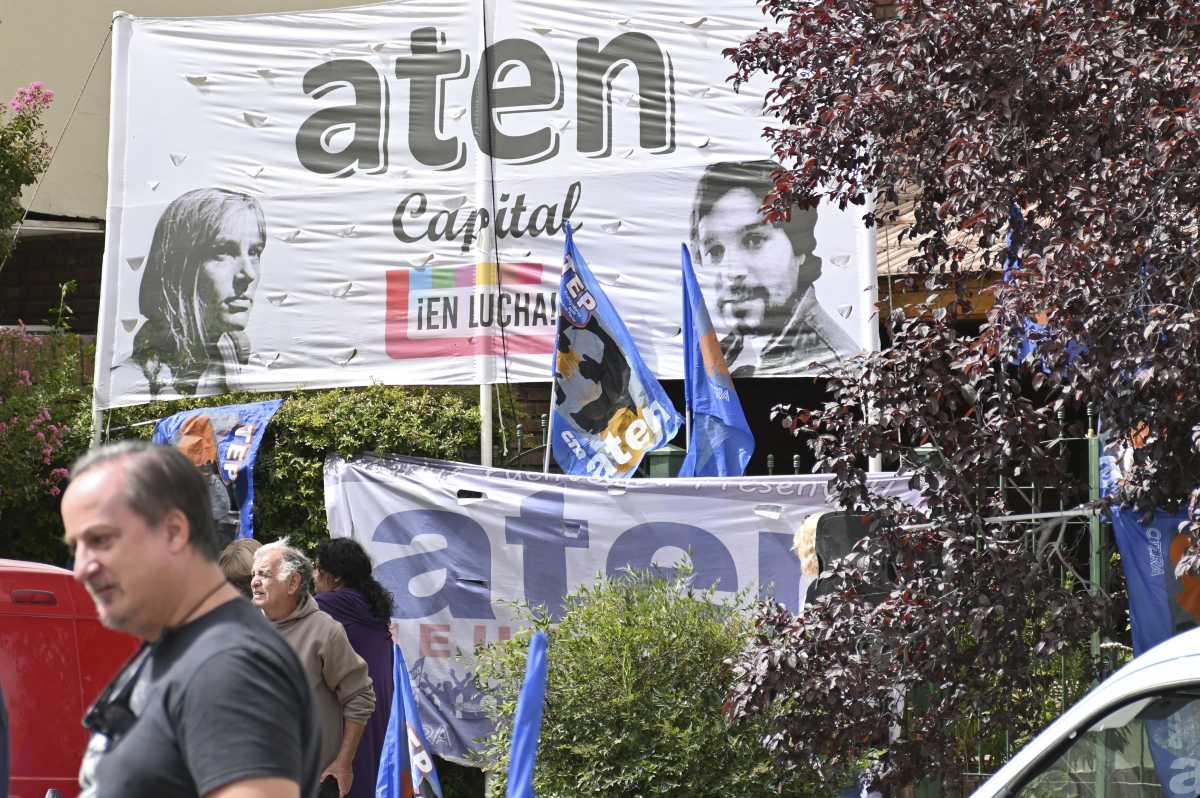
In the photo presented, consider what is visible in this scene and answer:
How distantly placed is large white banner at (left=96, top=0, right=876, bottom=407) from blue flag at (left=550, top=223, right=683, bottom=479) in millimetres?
546

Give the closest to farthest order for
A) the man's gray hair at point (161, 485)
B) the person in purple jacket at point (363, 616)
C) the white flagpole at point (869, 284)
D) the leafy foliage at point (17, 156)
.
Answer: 1. the man's gray hair at point (161, 485)
2. the person in purple jacket at point (363, 616)
3. the white flagpole at point (869, 284)
4. the leafy foliage at point (17, 156)

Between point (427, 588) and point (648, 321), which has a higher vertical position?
point (648, 321)

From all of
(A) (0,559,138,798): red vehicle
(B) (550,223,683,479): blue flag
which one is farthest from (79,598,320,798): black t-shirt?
(B) (550,223,683,479): blue flag

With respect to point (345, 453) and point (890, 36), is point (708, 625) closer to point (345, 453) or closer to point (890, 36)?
point (890, 36)

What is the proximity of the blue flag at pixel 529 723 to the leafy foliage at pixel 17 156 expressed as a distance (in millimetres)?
6667

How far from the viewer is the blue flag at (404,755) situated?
6320 millimetres

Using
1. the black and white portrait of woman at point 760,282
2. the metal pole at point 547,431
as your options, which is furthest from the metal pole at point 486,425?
the black and white portrait of woman at point 760,282

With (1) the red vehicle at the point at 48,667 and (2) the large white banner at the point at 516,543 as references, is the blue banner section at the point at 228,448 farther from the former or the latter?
(1) the red vehicle at the point at 48,667

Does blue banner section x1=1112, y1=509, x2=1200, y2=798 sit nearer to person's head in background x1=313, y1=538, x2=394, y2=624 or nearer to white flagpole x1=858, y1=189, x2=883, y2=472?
white flagpole x1=858, y1=189, x2=883, y2=472

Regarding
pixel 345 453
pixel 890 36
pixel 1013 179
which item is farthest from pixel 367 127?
pixel 1013 179

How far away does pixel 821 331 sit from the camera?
376 inches

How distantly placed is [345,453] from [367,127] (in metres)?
2.30

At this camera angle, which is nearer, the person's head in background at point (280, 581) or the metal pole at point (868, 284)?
the person's head in background at point (280, 581)

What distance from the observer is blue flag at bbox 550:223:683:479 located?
9.15 meters
